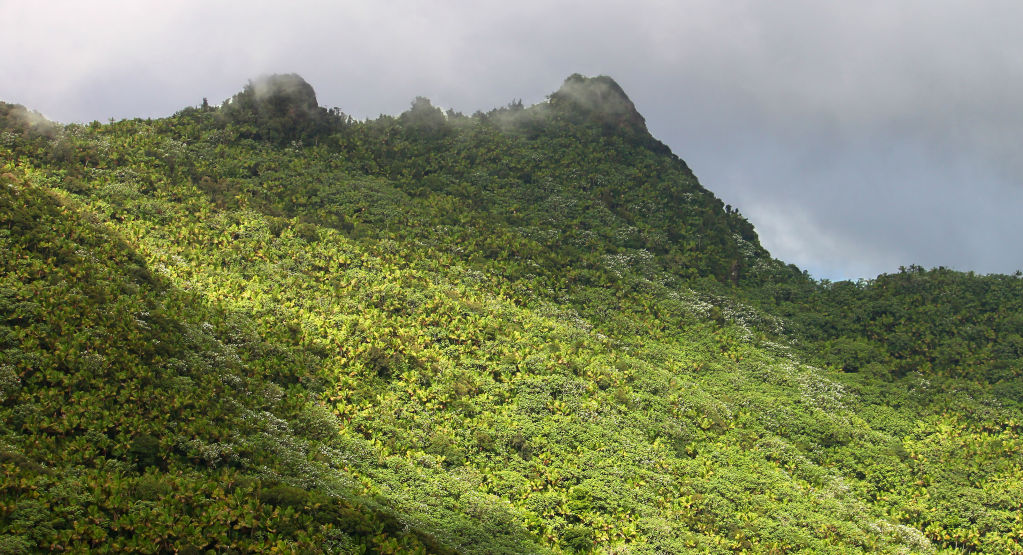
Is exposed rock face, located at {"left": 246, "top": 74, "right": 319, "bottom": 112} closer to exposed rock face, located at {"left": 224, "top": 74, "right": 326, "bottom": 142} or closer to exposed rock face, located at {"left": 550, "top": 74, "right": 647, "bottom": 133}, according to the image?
exposed rock face, located at {"left": 224, "top": 74, "right": 326, "bottom": 142}

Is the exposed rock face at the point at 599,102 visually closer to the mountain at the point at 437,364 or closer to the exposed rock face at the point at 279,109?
the mountain at the point at 437,364

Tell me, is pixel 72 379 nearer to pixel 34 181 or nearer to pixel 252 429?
pixel 252 429

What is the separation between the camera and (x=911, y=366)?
51.8 m

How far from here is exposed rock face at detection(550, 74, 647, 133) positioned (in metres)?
88.6

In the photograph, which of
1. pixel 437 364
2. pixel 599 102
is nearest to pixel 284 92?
pixel 599 102

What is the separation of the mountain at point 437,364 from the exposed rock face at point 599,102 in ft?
55.4

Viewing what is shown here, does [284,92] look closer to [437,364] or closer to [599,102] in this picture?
[599,102]

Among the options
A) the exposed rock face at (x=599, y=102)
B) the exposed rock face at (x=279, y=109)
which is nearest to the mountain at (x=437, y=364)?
the exposed rock face at (x=279, y=109)

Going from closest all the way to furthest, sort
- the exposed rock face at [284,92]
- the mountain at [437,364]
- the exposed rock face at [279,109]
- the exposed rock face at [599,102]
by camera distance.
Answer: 1. the mountain at [437,364]
2. the exposed rock face at [279,109]
3. the exposed rock face at [284,92]
4. the exposed rock face at [599,102]

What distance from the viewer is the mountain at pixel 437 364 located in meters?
22.9

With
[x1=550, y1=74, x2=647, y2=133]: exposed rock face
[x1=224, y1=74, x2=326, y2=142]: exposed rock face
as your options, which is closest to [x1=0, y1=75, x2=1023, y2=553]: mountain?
[x1=224, y1=74, x2=326, y2=142]: exposed rock face

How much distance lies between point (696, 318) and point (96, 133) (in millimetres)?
54601

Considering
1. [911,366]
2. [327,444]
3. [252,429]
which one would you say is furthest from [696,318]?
[252,429]

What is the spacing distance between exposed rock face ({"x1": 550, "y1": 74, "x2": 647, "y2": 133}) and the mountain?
1690cm
